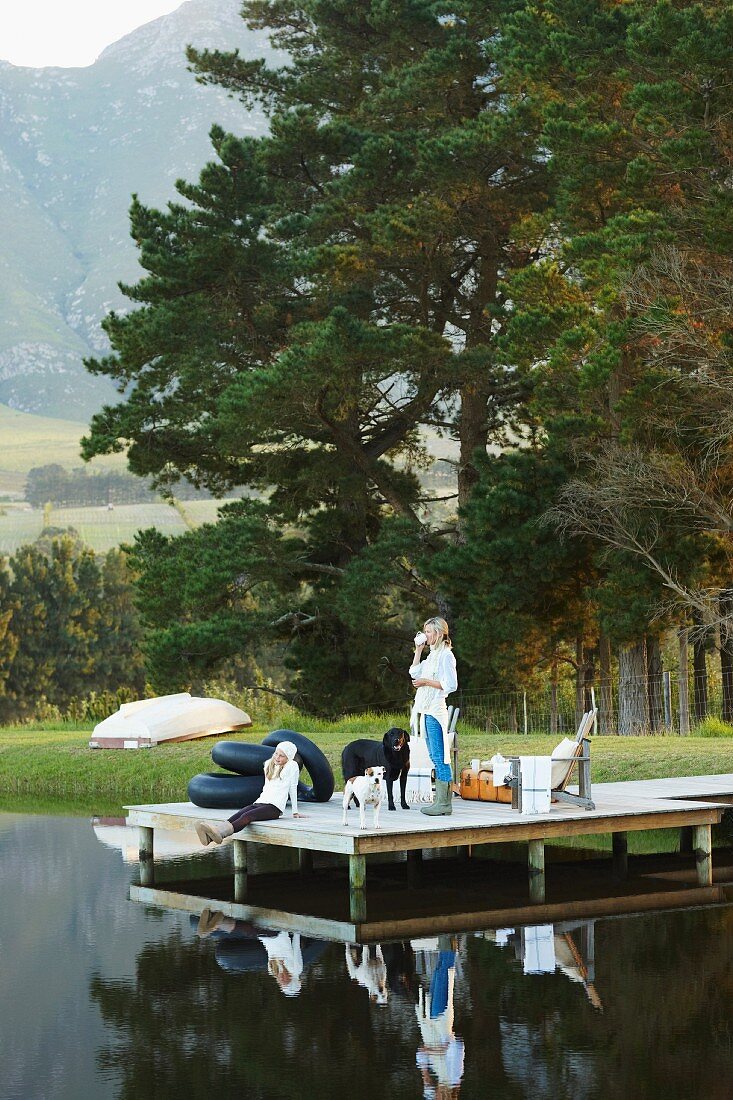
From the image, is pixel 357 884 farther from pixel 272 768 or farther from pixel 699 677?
pixel 699 677

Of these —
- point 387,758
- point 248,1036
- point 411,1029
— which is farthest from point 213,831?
point 411,1029

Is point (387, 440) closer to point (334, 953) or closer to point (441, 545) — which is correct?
point (441, 545)

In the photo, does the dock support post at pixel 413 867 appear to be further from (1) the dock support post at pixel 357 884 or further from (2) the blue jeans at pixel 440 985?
(2) the blue jeans at pixel 440 985

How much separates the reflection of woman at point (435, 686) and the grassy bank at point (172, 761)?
6091 millimetres

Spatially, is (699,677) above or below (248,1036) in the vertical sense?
above

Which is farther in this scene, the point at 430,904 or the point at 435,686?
the point at 430,904

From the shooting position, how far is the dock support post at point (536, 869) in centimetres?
1170

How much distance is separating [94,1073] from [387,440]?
86.6 ft

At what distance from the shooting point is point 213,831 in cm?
1145

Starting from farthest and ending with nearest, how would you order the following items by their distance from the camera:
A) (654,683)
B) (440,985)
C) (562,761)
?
(654,683) → (562,761) → (440,985)

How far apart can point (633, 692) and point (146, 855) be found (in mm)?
15195

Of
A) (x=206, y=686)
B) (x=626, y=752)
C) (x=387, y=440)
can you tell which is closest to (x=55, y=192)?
(x=206, y=686)

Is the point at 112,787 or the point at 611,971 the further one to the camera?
the point at 112,787

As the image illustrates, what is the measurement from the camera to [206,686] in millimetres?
52844
